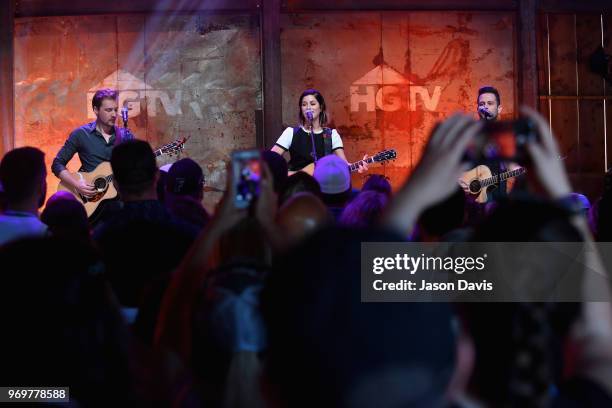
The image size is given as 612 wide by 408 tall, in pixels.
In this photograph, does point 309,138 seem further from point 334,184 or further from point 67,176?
point 334,184

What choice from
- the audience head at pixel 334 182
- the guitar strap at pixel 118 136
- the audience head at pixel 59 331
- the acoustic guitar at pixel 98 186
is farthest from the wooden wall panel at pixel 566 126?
the audience head at pixel 59 331

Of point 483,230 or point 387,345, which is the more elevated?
point 483,230

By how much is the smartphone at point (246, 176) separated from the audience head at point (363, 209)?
52.3 inches

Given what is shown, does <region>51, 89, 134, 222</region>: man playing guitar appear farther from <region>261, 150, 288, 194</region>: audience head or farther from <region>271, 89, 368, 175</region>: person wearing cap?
<region>261, 150, 288, 194</region>: audience head

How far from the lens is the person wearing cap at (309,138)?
26.3 ft

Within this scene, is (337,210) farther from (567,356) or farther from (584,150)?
(584,150)

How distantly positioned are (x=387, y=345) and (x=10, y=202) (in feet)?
9.96

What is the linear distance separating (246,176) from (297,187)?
1722mm

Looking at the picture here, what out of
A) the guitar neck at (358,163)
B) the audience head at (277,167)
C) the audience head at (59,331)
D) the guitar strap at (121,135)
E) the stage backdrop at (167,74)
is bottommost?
the audience head at (59,331)

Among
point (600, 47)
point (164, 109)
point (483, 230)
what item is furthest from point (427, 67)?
point (483, 230)

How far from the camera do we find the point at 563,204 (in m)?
1.25

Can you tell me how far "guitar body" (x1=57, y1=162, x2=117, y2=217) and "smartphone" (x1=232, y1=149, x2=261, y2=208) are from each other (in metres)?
5.68

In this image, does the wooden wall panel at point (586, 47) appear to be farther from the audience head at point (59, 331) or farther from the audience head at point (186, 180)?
the audience head at point (59, 331)

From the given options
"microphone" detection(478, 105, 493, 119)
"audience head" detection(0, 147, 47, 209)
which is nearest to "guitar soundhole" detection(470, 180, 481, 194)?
"microphone" detection(478, 105, 493, 119)
